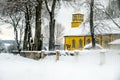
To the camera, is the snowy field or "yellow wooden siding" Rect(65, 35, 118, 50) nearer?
the snowy field

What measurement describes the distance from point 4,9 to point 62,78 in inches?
942

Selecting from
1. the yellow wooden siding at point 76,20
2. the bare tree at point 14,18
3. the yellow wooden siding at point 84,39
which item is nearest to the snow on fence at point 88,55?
the bare tree at point 14,18

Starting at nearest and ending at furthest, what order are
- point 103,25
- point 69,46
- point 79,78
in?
point 79,78
point 103,25
point 69,46

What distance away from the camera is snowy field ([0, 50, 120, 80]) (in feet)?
38.5

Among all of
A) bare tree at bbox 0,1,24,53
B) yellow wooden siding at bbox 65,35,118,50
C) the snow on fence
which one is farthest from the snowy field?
yellow wooden siding at bbox 65,35,118,50

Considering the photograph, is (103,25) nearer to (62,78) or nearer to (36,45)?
(36,45)

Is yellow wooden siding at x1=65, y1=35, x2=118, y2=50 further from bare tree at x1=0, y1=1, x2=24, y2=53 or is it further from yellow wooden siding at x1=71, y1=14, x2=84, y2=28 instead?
bare tree at x1=0, y1=1, x2=24, y2=53

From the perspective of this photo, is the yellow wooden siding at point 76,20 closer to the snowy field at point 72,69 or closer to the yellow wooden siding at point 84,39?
the yellow wooden siding at point 84,39

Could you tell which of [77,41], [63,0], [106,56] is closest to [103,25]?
[63,0]

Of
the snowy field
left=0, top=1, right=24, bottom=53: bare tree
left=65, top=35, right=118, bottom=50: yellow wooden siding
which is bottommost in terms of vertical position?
left=65, top=35, right=118, bottom=50: yellow wooden siding

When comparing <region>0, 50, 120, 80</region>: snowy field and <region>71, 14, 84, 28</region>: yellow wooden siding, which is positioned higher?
<region>71, 14, 84, 28</region>: yellow wooden siding

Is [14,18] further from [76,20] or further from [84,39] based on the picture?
[76,20]

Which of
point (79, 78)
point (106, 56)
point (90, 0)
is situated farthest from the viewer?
point (90, 0)

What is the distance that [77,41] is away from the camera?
78.3 metres
